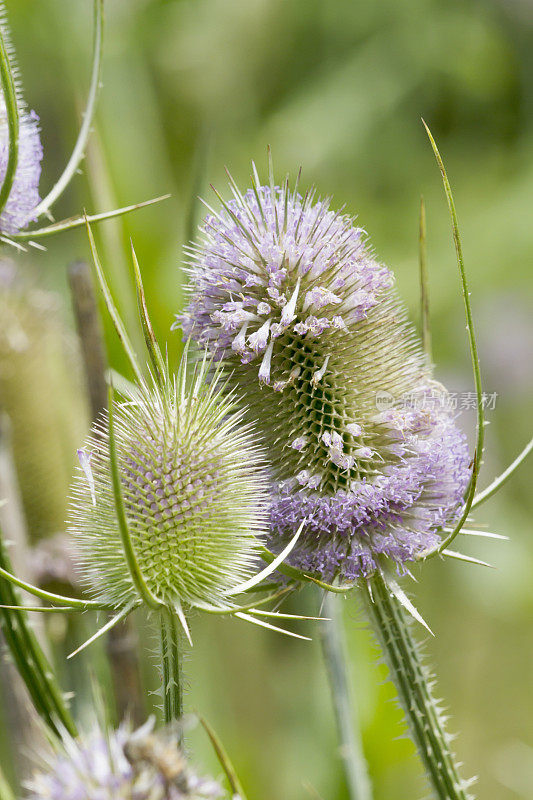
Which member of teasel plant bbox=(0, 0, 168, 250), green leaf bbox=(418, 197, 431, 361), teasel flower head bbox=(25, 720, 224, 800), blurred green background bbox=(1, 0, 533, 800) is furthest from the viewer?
blurred green background bbox=(1, 0, 533, 800)

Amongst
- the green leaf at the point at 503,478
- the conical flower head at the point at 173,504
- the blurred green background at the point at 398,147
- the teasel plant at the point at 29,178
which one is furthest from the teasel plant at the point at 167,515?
the blurred green background at the point at 398,147

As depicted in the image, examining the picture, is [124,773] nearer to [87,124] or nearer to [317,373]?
[317,373]

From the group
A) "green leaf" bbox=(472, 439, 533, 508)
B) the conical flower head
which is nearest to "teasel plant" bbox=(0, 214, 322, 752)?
the conical flower head

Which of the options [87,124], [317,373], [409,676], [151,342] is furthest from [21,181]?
[409,676]

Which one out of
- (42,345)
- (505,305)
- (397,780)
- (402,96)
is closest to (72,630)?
(42,345)

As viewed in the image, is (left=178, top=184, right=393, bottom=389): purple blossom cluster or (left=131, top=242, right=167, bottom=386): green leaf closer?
(left=131, top=242, right=167, bottom=386): green leaf

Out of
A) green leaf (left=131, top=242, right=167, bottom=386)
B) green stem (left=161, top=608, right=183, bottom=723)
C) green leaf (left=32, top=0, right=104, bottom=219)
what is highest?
green leaf (left=32, top=0, right=104, bottom=219)

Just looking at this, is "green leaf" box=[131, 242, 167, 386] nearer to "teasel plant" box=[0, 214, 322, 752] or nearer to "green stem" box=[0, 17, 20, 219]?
"teasel plant" box=[0, 214, 322, 752]
